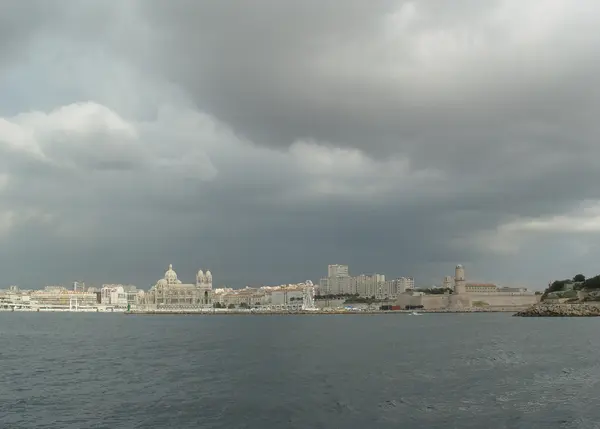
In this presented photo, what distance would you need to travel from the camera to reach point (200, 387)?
22359 mm

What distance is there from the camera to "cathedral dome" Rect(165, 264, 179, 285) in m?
194

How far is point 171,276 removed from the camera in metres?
196

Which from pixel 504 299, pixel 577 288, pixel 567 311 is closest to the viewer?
pixel 567 311

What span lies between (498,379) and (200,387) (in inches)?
521

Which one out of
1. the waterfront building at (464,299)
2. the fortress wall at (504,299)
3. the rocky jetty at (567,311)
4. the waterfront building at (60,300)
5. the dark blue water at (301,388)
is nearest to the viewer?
the dark blue water at (301,388)

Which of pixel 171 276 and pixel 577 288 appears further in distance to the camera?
pixel 171 276

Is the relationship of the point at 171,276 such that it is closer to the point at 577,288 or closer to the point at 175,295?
the point at 175,295

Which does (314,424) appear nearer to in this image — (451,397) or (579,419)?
(451,397)

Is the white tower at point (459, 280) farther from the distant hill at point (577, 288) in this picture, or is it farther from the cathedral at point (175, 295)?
the cathedral at point (175, 295)

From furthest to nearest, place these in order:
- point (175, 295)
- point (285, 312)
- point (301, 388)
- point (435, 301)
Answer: point (175, 295), point (435, 301), point (285, 312), point (301, 388)

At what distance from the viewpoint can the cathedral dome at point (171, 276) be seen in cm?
19419

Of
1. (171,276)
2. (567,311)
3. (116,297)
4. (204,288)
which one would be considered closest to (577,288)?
(567,311)

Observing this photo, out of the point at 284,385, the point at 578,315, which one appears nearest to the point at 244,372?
the point at 284,385

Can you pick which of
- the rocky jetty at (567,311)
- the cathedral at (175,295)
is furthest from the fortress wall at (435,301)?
the cathedral at (175,295)
